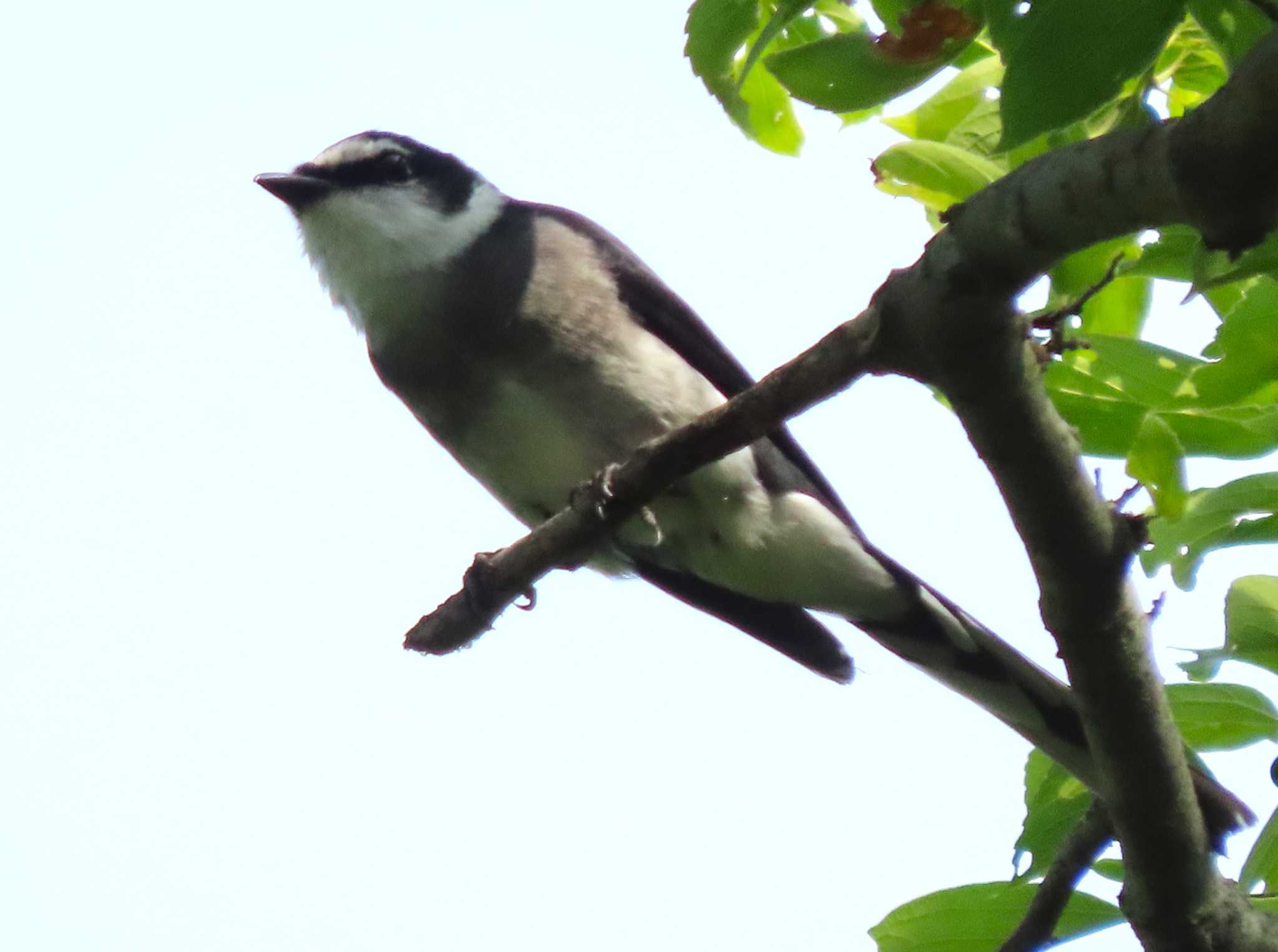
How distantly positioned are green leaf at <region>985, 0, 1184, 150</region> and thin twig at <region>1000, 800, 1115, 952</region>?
1500 millimetres

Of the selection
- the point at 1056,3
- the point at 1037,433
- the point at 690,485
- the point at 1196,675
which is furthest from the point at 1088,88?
the point at 690,485

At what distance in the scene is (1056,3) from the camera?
1.76 metres

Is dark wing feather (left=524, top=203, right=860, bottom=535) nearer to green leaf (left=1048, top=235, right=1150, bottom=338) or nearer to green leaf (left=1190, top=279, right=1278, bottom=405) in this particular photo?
green leaf (left=1048, top=235, right=1150, bottom=338)

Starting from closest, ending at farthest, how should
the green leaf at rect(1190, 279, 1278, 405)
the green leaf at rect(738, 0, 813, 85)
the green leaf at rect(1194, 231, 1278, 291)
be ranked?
the green leaf at rect(1194, 231, 1278, 291) → the green leaf at rect(738, 0, 813, 85) → the green leaf at rect(1190, 279, 1278, 405)

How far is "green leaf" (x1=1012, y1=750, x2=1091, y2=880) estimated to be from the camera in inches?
112

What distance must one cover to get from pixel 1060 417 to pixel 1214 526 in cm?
32

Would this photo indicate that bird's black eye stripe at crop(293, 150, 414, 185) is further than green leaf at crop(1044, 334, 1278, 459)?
Yes

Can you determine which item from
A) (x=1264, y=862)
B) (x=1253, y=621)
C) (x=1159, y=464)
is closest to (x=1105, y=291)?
(x=1159, y=464)

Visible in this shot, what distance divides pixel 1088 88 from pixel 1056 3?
11 centimetres

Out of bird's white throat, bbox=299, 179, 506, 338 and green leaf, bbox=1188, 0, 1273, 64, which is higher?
bird's white throat, bbox=299, 179, 506, 338

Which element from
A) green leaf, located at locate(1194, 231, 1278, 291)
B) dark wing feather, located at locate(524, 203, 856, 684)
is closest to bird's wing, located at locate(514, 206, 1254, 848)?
dark wing feather, located at locate(524, 203, 856, 684)

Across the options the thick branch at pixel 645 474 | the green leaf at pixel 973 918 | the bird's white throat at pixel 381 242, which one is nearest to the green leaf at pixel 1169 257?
the thick branch at pixel 645 474

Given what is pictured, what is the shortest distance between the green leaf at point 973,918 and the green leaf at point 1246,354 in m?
1.01

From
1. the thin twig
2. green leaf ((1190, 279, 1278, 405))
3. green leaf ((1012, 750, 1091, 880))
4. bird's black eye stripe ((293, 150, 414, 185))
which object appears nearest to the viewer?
green leaf ((1190, 279, 1278, 405))
